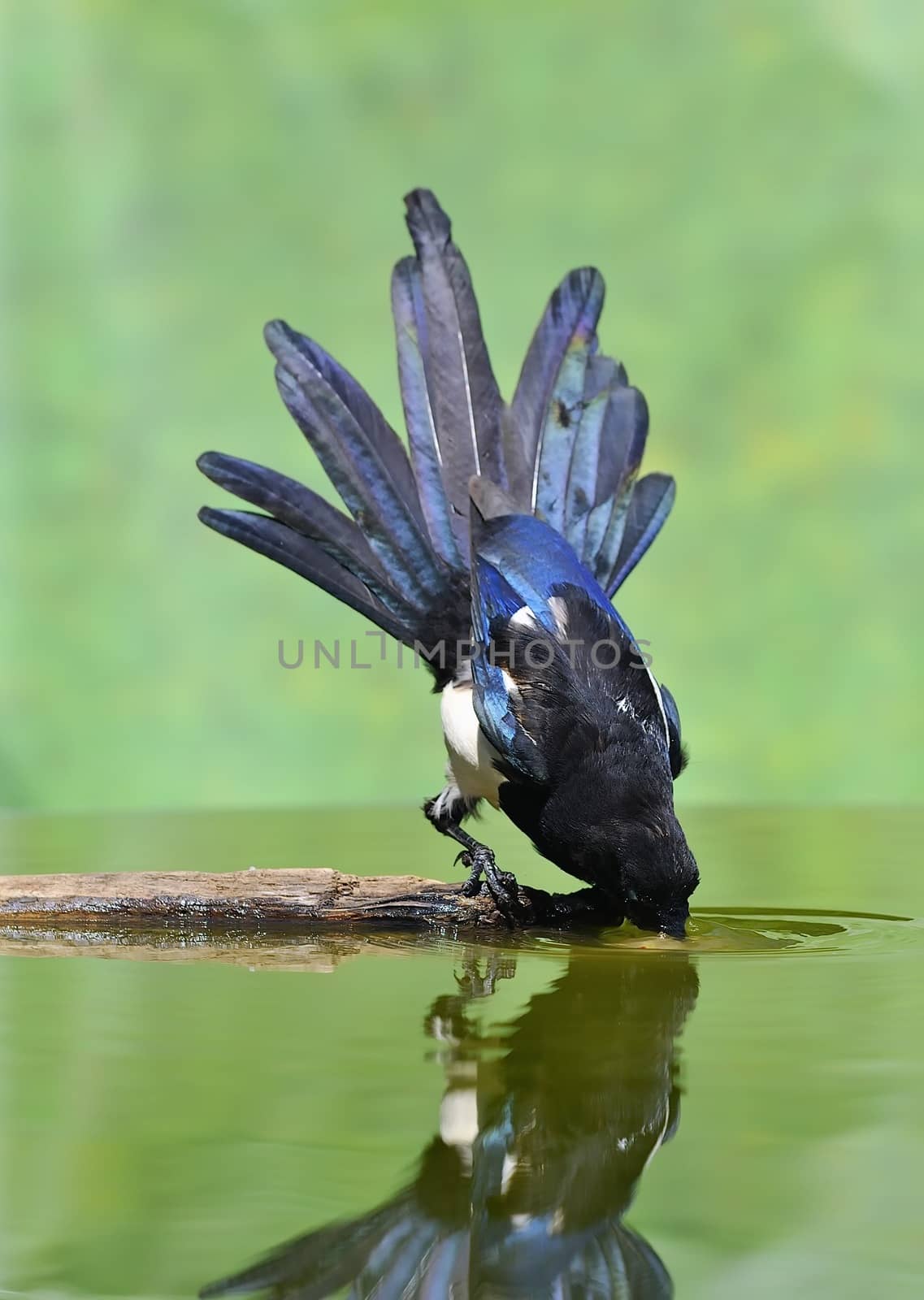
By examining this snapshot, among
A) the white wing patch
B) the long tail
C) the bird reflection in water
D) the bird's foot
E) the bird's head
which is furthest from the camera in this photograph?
the long tail

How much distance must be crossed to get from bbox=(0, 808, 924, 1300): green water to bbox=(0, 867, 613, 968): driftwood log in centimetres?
5

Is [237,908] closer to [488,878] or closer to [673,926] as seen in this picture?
[488,878]

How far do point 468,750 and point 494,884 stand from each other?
28 cm

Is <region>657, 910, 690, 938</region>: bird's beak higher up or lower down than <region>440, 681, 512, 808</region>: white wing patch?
lower down

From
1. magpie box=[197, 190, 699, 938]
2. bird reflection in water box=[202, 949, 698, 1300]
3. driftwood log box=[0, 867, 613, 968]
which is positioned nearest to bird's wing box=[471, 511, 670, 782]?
magpie box=[197, 190, 699, 938]

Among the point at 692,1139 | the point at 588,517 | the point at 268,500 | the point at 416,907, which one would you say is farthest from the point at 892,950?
the point at 268,500

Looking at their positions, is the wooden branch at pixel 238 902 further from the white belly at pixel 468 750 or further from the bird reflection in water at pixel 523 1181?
the bird reflection in water at pixel 523 1181

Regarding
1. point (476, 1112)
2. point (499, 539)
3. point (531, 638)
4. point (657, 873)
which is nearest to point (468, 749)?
Result: point (531, 638)

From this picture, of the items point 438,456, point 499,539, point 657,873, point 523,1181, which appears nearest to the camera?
point 523,1181

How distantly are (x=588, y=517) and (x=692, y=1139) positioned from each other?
1669 millimetres

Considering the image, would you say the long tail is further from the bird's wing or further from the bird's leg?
the bird's leg

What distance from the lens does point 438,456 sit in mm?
2523

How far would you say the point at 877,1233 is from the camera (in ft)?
2.96

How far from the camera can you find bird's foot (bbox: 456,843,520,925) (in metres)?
2.02
